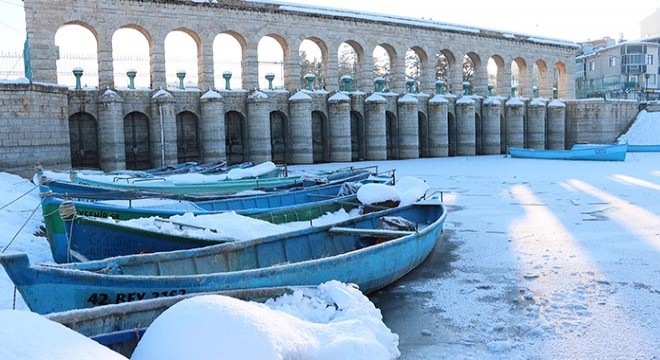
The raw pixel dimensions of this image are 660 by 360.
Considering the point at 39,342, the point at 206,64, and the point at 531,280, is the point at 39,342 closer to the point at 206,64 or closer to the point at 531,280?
the point at 531,280

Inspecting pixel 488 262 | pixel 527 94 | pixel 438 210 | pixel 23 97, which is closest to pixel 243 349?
pixel 488 262

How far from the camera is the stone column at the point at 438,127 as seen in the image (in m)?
38.6

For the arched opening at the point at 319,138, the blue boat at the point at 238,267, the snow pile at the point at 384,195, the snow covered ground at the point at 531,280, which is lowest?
the snow covered ground at the point at 531,280

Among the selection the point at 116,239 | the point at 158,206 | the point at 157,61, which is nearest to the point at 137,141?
the point at 157,61

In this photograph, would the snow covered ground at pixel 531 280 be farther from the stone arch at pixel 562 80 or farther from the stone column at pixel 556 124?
the stone arch at pixel 562 80

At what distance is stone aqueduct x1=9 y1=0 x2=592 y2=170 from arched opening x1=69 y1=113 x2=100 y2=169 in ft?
0.16

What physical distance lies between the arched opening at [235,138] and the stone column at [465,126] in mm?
15686

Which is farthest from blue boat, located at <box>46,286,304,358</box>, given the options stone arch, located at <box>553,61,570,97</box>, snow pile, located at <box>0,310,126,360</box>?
stone arch, located at <box>553,61,570,97</box>

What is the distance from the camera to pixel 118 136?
26.8m

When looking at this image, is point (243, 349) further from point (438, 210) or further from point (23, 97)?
point (23, 97)

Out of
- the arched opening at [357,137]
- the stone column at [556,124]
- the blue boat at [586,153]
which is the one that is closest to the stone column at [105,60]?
the arched opening at [357,137]

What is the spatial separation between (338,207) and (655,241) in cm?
658

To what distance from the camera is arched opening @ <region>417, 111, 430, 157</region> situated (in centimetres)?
4034

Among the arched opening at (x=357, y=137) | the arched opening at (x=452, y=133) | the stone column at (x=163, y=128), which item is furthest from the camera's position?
the arched opening at (x=452, y=133)
